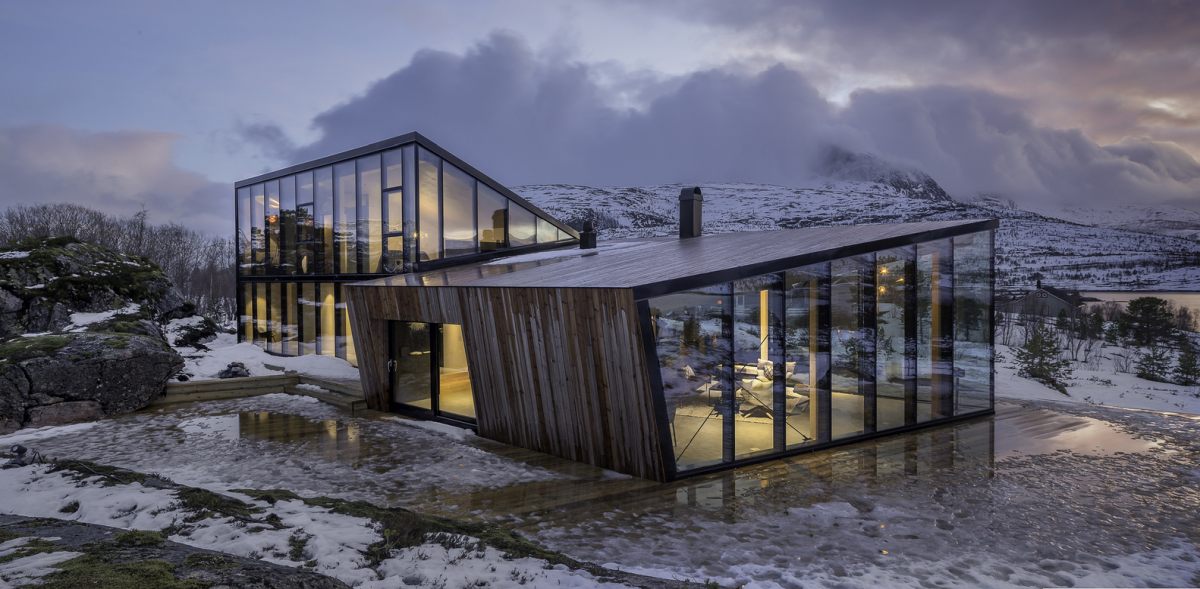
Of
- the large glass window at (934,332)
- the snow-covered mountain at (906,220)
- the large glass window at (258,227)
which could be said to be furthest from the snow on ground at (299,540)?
the snow-covered mountain at (906,220)

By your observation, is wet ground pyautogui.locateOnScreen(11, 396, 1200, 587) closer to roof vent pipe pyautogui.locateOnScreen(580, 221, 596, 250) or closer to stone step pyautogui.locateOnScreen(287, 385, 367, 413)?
stone step pyautogui.locateOnScreen(287, 385, 367, 413)

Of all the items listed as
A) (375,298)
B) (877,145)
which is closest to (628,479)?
(375,298)

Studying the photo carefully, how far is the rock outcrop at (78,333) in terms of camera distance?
29.6 feet

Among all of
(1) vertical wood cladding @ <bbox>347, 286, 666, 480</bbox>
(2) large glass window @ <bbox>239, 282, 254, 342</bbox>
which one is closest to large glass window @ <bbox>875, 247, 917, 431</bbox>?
(1) vertical wood cladding @ <bbox>347, 286, 666, 480</bbox>

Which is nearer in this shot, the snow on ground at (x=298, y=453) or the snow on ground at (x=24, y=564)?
the snow on ground at (x=24, y=564)

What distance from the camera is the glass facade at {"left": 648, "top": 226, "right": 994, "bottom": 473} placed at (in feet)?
21.2

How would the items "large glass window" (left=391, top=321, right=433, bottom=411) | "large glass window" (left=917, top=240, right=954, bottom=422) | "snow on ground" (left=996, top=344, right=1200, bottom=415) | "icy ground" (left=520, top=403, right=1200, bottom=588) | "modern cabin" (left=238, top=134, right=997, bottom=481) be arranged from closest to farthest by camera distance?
"icy ground" (left=520, top=403, right=1200, bottom=588) → "modern cabin" (left=238, top=134, right=997, bottom=481) → "large glass window" (left=917, top=240, right=954, bottom=422) → "large glass window" (left=391, top=321, right=433, bottom=411) → "snow on ground" (left=996, top=344, right=1200, bottom=415)

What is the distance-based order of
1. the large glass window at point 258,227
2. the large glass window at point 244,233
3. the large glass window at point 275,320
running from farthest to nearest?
the large glass window at point 244,233 → the large glass window at point 258,227 → the large glass window at point 275,320

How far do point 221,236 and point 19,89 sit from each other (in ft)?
83.1

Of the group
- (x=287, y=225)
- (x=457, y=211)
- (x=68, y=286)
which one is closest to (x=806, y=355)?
(x=457, y=211)

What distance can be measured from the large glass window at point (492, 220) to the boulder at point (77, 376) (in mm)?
6500

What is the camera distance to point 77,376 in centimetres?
929

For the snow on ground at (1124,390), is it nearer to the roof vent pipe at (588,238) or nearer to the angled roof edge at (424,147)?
the roof vent pipe at (588,238)

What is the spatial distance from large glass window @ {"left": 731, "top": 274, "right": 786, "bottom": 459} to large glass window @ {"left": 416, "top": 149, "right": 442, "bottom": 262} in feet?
27.4
